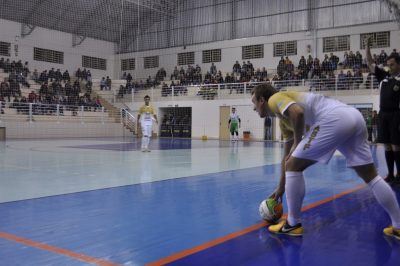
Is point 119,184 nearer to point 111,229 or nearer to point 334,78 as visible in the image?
point 111,229

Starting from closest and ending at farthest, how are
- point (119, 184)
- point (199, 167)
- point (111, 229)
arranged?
1. point (111, 229)
2. point (119, 184)
3. point (199, 167)

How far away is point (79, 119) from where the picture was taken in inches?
1117

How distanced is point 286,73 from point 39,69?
2028 cm

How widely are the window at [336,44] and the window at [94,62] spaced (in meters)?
20.2

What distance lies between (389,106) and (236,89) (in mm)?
23474

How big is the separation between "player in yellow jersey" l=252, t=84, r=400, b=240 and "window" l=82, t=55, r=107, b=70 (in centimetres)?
3580

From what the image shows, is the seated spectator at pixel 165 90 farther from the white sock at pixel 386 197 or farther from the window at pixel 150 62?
the white sock at pixel 386 197

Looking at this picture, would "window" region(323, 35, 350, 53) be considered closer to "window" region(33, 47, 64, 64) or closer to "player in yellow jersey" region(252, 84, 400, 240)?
"window" region(33, 47, 64, 64)

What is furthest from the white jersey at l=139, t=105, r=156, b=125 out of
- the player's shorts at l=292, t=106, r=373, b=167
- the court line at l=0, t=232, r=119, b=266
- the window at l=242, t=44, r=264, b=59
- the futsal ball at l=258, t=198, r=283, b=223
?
the window at l=242, t=44, r=264, b=59

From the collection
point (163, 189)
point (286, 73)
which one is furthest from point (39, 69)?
point (163, 189)

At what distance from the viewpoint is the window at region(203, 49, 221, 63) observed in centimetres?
3506

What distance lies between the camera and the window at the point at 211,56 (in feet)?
115

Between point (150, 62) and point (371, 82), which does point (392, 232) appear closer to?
point (371, 82)

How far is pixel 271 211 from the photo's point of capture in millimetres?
3924
